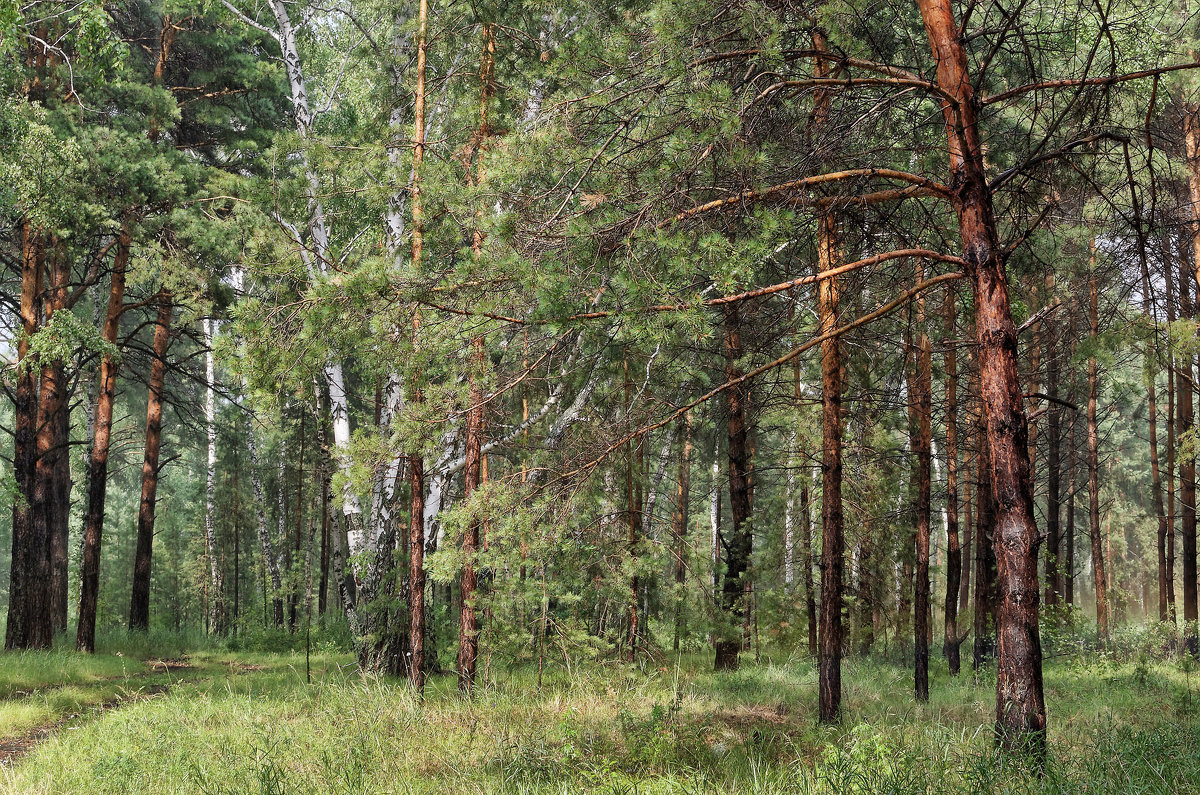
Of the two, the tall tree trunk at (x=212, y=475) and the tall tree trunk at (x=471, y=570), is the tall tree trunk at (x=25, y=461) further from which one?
the tall tree trunk at (x=471, y=570)

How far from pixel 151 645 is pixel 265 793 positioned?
13.2 metres

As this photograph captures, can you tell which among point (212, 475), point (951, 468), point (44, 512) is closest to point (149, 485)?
point (44, 512)

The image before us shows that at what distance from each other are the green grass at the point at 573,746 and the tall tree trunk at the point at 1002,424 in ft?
1.50

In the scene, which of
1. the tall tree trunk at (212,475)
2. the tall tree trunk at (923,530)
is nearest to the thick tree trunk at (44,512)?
the tall tree trunk at (212,475)

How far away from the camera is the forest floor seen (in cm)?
436

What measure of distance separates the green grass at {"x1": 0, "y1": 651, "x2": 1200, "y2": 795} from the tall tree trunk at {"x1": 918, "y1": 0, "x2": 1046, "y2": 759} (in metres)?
0.46

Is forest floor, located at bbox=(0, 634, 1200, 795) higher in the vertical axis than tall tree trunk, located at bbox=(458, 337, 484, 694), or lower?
lower

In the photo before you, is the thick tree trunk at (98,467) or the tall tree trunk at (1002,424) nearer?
the tall tree trunk at (1002,424)

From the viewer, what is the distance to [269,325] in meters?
6.35

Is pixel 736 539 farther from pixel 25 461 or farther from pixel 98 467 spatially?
pixel 98 467

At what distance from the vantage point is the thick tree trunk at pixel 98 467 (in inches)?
498

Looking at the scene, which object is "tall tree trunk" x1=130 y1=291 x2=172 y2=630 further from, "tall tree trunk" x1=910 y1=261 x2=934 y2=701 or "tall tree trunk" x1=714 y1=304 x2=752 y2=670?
"tall tree trunk" x1=910 y1=261 x2=934 y2=701

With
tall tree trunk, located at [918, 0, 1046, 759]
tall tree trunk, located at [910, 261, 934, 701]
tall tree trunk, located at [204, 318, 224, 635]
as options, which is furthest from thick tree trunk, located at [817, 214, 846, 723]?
tall tree trunk, located at [204, 318, 224, 635]

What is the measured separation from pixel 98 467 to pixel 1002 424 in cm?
1454
